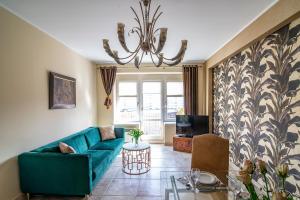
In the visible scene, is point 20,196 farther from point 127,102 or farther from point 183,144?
point 127,102

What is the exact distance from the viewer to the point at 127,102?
5.95 meters

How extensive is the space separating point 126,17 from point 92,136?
9.23ft

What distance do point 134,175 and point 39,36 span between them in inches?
115

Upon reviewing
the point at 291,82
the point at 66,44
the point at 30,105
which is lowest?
the point at 30,105

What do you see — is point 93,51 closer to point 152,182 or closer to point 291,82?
point 152,182

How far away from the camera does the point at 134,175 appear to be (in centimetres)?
342

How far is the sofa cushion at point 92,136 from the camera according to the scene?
4.03m

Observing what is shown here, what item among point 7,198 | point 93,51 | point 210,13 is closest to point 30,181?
point 7,198

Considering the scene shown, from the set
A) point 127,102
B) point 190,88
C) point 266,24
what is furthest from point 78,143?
point 266,24

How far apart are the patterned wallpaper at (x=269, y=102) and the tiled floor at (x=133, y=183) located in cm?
135

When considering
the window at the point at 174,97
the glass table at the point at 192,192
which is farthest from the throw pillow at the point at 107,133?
the glass table at the point at 192,192

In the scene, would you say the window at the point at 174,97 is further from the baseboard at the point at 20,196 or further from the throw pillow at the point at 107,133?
the baseboard at the point at 20,196

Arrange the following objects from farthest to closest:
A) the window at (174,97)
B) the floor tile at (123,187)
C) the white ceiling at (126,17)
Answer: the window at (174,97) → the floor tile at (123,187) → the white ceiling at (126,17)

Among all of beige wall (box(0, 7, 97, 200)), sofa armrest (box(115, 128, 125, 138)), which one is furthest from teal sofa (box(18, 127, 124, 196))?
sofa armrest (box(115, 128, 125, 138))
